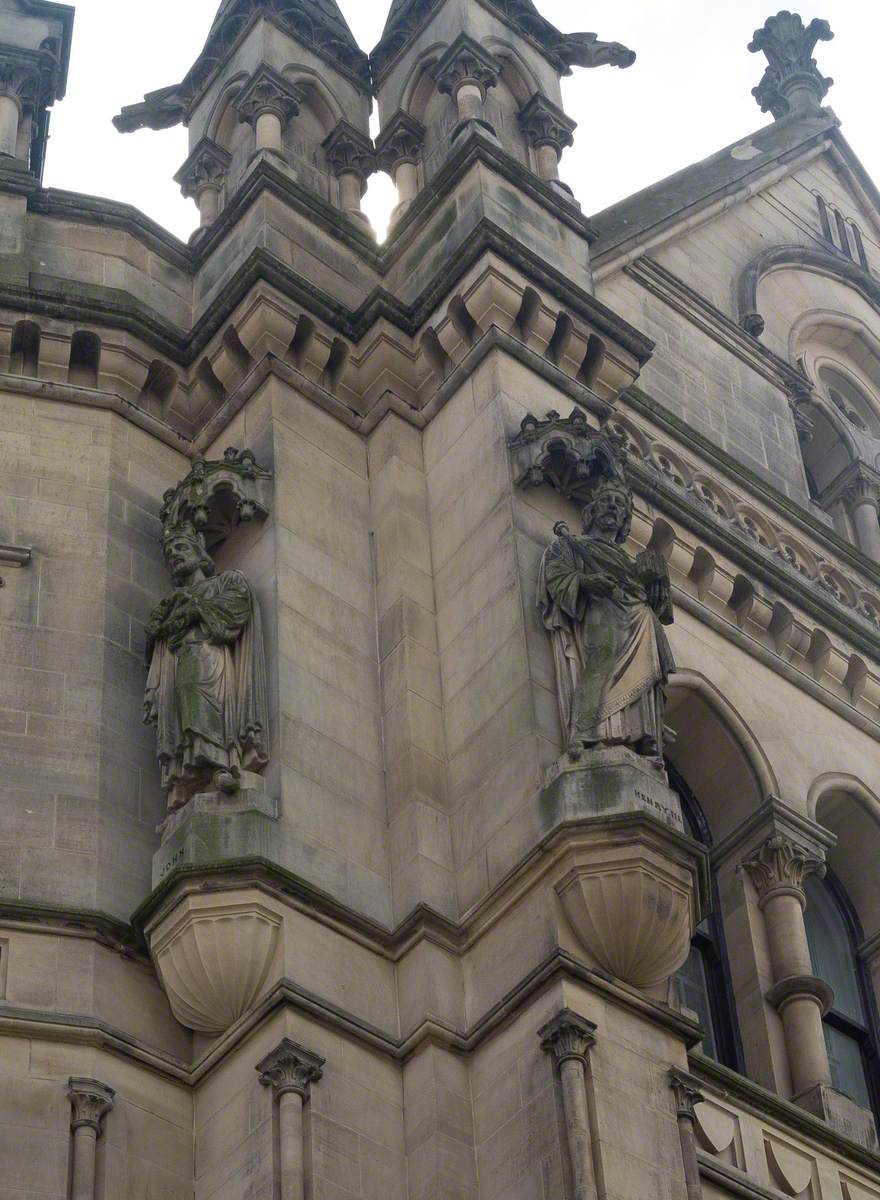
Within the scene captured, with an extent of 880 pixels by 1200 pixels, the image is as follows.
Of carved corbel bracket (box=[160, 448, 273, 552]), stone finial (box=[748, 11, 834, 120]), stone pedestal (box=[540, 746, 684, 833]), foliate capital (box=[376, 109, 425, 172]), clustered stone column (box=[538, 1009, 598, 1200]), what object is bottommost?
clustered stone column (box=[538, 1009, 598, 1200])

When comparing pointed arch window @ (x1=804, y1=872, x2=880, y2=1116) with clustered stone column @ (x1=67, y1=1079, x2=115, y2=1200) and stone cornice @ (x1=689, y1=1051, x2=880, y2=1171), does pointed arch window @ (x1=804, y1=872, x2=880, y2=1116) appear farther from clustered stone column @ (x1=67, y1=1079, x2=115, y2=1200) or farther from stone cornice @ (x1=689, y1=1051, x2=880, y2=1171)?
clustered stone column @ (x1=67, y1=1079, x2=115, y2=1200)

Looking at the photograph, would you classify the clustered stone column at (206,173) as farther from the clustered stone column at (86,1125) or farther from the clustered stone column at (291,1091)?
the clustered stone column at (291,1091)

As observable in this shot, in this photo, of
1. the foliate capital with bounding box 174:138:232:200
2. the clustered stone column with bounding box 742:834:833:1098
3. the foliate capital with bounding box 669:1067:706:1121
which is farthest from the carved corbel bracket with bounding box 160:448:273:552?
the foliate capital with bounding box 669:1067:706:1121

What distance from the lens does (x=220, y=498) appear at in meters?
18.5

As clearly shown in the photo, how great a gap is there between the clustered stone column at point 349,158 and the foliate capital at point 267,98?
16.3 inches

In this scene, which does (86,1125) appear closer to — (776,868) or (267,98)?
(776,868)

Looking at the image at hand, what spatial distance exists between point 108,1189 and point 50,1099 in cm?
67

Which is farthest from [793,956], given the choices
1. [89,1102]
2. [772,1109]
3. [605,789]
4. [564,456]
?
[89,1102]

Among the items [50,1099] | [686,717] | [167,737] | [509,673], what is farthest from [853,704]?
[50,1099]

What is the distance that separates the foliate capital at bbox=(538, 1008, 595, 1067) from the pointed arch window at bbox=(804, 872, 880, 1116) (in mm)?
4858

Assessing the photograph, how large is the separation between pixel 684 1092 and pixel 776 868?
183 inches

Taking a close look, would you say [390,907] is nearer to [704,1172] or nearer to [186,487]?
[704,1172]

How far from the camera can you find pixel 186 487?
18.7 metres

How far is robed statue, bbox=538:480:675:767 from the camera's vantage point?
16.4m
